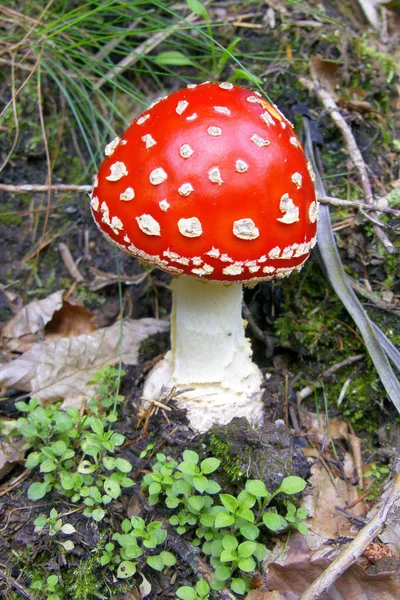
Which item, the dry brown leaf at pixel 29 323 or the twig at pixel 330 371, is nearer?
the twig at pixel 330 371

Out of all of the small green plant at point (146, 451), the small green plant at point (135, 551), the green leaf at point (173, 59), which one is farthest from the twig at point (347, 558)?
the green leaf at point (173, 59)

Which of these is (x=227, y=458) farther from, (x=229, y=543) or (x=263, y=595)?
(x=263, y=595)

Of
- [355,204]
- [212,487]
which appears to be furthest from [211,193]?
[212,487]

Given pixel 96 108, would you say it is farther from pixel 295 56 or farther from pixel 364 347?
pixel 364 347

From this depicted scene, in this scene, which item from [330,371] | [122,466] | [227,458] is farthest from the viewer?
[330,371]

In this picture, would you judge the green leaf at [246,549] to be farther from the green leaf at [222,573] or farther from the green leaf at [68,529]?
the green leaf at [68,529]

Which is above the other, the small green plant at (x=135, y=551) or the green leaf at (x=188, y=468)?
the green leaf at (x=188, y=468)
